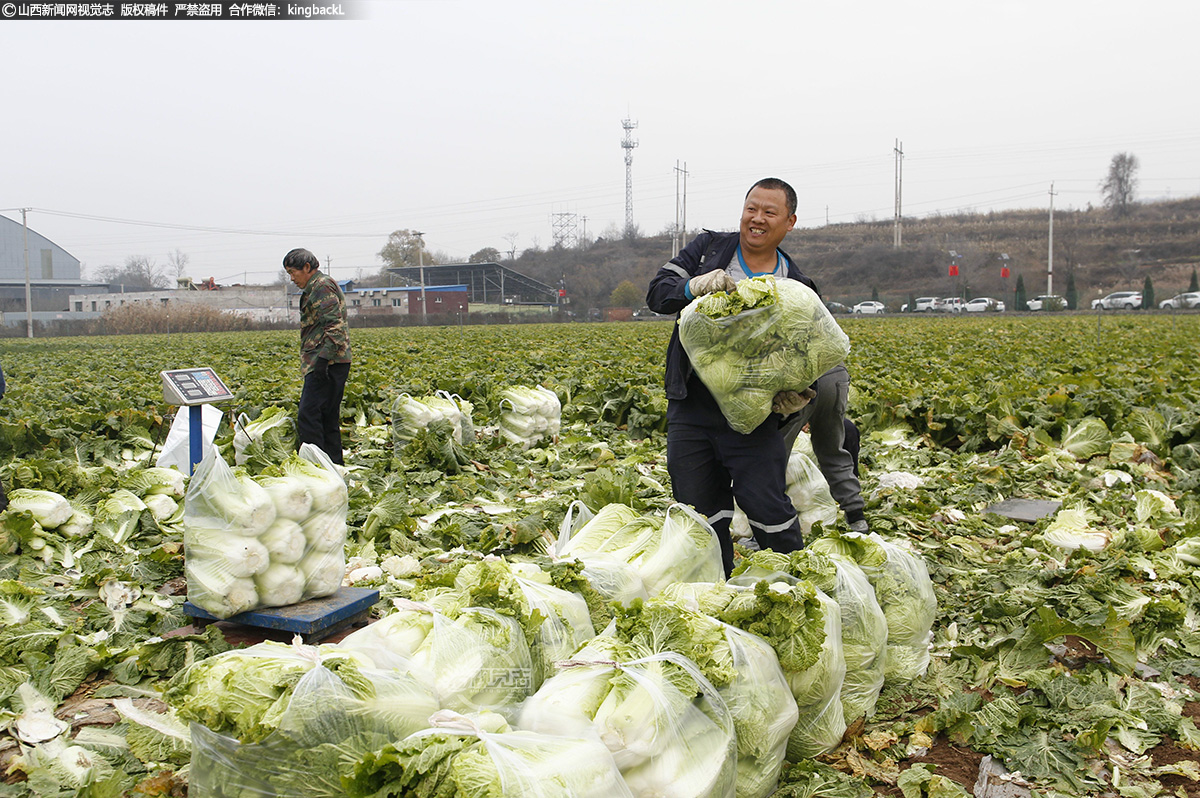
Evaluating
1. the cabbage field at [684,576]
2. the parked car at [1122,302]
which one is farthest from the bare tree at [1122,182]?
the cabbage field at [684,576]

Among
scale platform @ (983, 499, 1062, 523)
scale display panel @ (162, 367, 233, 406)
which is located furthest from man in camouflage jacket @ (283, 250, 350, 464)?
scale platform @ (983, 499, 1062, 523)

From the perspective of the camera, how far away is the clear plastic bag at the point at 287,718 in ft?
6.59

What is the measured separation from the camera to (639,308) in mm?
64625

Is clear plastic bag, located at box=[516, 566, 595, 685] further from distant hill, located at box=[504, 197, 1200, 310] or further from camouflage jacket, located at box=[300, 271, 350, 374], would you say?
distant hill, located at box=[504, 197, 1200, 310]

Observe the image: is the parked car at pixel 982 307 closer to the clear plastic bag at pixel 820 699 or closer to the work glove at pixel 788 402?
the work glove at pixel 788 402

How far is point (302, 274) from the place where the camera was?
6547mm

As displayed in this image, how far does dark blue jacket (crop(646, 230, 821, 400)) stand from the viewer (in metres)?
3.53

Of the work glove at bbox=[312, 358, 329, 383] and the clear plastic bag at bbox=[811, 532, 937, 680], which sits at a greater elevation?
the work glove at bbox=[312, 358, 329, 383]

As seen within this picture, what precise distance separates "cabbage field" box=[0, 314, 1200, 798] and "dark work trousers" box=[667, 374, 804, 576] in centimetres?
28

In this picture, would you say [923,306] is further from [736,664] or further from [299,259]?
[736,664]

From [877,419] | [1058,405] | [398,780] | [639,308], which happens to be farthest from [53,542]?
[639,308]

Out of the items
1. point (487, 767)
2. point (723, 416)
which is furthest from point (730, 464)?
point (487, 767)

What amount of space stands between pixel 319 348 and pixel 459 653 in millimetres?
4697

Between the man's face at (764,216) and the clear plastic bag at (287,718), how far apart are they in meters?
2.27
